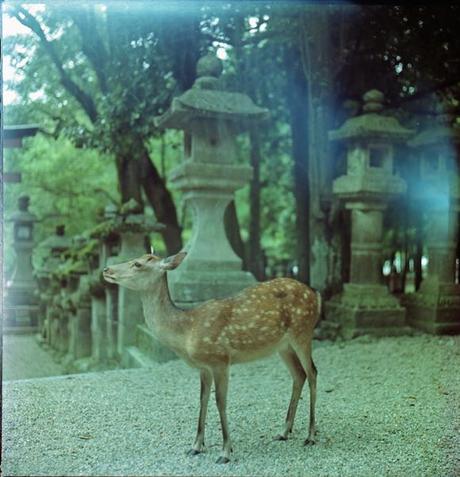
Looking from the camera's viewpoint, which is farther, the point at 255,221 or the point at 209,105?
the point at 255,221

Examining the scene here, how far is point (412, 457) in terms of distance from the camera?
117 inches

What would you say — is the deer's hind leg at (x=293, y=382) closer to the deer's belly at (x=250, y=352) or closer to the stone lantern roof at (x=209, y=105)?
the deer's belly at (x=250, y=352)

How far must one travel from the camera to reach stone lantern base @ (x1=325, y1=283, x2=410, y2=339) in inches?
251

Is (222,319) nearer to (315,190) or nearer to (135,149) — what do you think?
(315,190)

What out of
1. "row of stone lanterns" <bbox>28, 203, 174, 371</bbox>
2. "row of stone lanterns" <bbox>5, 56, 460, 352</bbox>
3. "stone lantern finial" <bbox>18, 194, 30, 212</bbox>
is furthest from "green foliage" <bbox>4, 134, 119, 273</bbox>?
"row of stone lanterns" <bbox>5, 56, 460, 352</bbox>

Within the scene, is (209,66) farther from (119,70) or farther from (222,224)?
(119,70)

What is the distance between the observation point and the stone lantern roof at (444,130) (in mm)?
6656

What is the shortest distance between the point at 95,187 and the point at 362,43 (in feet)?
25.5

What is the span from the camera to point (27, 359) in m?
A: 8.59

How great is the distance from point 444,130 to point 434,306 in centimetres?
198

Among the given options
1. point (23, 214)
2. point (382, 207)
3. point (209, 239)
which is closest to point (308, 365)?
point (209, 239)

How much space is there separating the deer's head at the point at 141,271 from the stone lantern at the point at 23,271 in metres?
10.2

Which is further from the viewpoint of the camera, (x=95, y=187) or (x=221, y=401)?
(x=95, y=187)

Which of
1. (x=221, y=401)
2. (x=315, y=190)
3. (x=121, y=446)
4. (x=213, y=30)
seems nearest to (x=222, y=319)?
(x=221, y=401)
